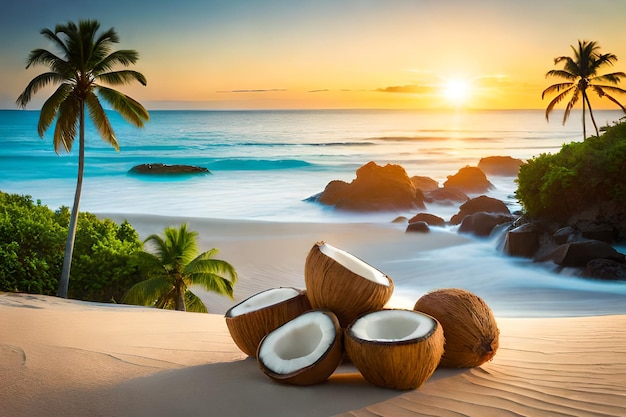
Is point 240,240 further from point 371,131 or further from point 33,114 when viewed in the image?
point 33,114

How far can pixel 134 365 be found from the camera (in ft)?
14.5

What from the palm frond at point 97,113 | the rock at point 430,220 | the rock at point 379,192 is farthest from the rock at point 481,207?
the palm frond at point 97,113

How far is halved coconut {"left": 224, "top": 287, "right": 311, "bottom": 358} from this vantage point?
169 inches

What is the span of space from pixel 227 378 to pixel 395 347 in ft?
3.81

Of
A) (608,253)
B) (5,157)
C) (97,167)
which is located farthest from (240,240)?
(5,157)

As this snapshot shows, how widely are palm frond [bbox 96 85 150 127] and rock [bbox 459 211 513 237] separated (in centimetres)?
1480

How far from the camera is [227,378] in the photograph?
160 inches

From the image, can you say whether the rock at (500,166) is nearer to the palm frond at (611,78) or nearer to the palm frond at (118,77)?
the palm frond at (611,78)

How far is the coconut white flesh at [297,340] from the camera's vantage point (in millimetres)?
3826

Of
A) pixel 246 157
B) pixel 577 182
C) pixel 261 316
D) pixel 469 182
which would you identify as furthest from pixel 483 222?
pixel 246 157

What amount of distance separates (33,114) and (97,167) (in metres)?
57.7

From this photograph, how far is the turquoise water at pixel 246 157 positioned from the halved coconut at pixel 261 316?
32.6 m

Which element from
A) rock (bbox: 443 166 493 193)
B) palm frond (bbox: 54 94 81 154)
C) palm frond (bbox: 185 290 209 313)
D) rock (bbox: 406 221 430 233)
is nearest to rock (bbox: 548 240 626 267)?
rock (bbox: 406 221 430 233)

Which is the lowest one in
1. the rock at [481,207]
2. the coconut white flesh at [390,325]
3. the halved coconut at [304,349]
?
the halved coconut at [304,349]
